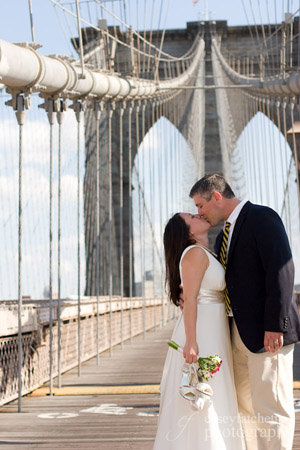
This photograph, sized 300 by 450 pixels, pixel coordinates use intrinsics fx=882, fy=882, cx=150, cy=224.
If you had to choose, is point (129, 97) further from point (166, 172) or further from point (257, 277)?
point (166, 172)

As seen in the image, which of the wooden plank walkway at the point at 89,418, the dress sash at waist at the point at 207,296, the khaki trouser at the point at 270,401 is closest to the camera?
the khaki trouser at the point at 270,401

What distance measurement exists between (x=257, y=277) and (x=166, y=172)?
1772 cm

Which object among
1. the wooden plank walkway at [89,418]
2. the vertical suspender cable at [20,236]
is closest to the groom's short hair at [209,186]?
the wooden plank walkway at [89,418]

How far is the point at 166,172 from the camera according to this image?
20.7 m

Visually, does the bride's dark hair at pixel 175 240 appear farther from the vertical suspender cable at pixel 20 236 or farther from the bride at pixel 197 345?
the vertical suspender cable at pixel 20 236

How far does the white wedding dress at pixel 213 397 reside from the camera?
2967 millimetres

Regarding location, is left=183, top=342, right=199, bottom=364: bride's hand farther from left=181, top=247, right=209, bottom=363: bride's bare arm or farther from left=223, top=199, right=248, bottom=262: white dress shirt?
left=223, top=199, right=248, bottom=262: white dress shirt

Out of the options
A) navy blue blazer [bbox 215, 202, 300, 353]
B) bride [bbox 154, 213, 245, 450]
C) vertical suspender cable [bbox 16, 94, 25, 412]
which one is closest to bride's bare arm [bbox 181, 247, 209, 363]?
bride [bbox 154, 213, 245, 450]

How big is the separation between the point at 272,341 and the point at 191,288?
326 mm

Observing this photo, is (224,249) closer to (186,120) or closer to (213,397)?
(213,397)

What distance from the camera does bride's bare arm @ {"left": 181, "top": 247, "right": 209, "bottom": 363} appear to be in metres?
2.98

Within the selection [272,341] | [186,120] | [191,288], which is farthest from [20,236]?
[186,120]

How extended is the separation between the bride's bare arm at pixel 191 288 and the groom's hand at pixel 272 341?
24 cm

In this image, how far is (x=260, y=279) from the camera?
9.98 feet
